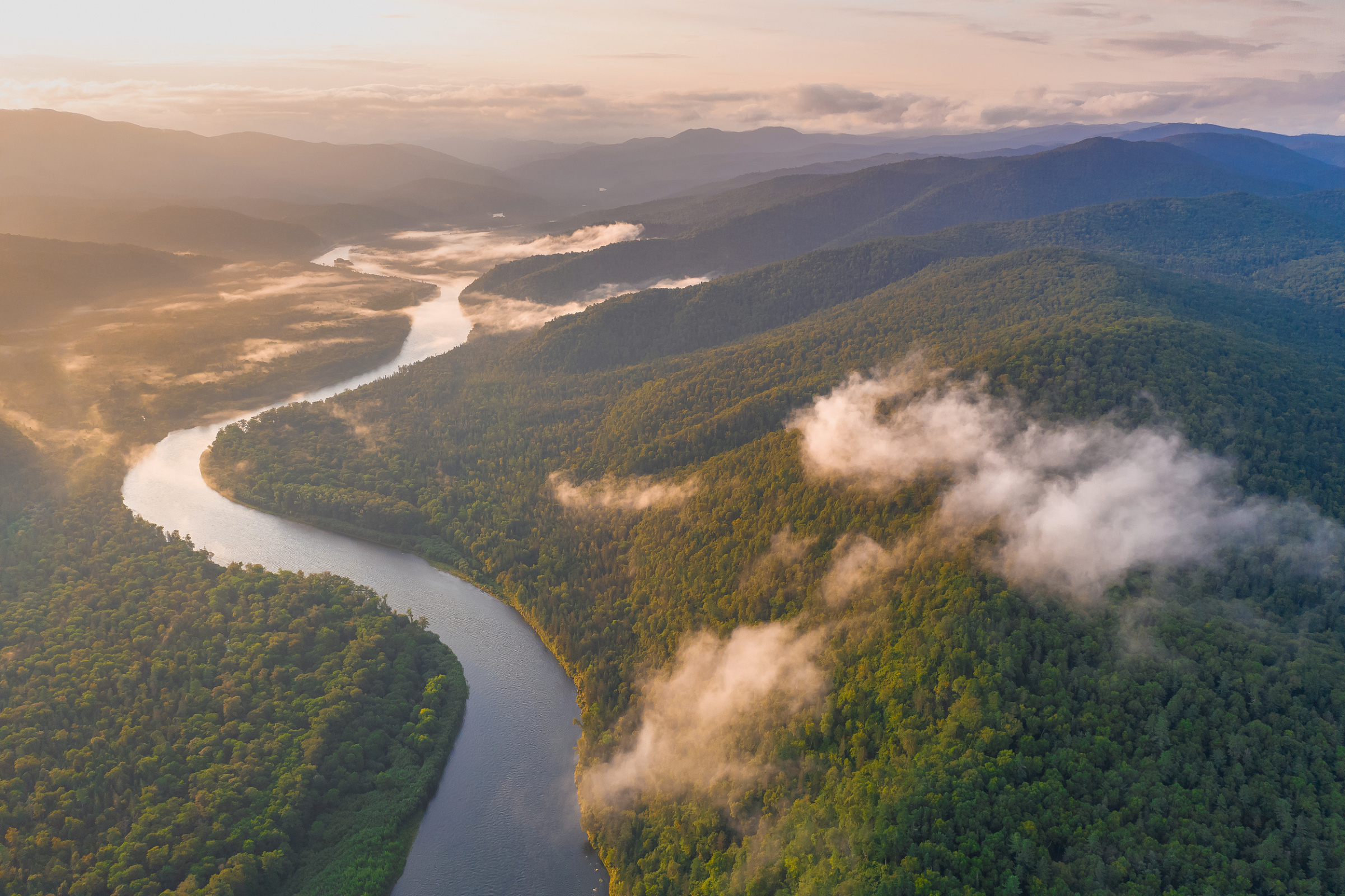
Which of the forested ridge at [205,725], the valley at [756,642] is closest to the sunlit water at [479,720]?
the valley at [756,642]

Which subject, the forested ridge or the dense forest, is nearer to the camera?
the dense forest

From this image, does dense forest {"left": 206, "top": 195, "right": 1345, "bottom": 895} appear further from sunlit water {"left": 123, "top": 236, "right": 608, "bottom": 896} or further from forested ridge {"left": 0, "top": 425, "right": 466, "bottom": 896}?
forested ridge {"left": 0, "top": 425, "right": 466, "bottom": 896}

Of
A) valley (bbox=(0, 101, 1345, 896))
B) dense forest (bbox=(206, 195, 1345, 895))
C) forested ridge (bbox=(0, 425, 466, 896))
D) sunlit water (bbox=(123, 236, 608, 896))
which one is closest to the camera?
dense forest (bbox=(206, 195, 1345, 895))

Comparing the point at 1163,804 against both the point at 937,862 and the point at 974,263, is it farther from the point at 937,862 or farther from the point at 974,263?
the point at 974,263

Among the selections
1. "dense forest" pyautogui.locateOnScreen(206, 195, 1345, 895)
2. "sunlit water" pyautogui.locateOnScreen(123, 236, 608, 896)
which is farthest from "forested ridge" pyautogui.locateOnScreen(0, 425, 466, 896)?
"dense forest" pyautogui.locateOnScreen(206, 195, 1345, 895)

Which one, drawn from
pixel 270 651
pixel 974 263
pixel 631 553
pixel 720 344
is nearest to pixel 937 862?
pixel 631 553

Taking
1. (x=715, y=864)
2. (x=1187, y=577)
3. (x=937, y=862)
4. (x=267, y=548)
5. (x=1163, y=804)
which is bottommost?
(x=267, y=548)

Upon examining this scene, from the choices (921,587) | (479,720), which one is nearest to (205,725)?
(479,720)
